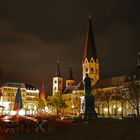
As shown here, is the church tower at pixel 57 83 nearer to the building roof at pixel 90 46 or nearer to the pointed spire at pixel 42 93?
the pointed spire at pixel 42 93

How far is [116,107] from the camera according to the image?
103m

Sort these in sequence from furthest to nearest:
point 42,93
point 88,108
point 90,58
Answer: point 42,93 < point 90,58 < point 88,108

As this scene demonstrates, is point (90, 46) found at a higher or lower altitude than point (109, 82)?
higher

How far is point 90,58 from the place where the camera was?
142750 mm

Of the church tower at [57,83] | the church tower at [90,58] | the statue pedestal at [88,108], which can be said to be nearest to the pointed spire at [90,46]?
the church tower at [90,58]

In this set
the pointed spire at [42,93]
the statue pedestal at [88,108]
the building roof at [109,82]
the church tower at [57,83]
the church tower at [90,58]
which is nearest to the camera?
the statue pedestal at [88,108]

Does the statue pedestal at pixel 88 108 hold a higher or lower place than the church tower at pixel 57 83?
lower

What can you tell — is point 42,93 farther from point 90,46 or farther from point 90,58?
point 90,46

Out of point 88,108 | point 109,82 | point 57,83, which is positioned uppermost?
point 57,83

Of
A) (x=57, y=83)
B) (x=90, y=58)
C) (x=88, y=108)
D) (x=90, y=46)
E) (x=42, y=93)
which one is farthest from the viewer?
(x=57, y=83)

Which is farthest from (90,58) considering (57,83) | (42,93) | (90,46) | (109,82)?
(42,93)

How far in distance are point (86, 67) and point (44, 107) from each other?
34.8 meters

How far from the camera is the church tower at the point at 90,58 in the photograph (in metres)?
135

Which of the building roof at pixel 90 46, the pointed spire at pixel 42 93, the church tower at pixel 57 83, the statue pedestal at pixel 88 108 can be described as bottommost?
the statue pedestal at pixel 88 108
